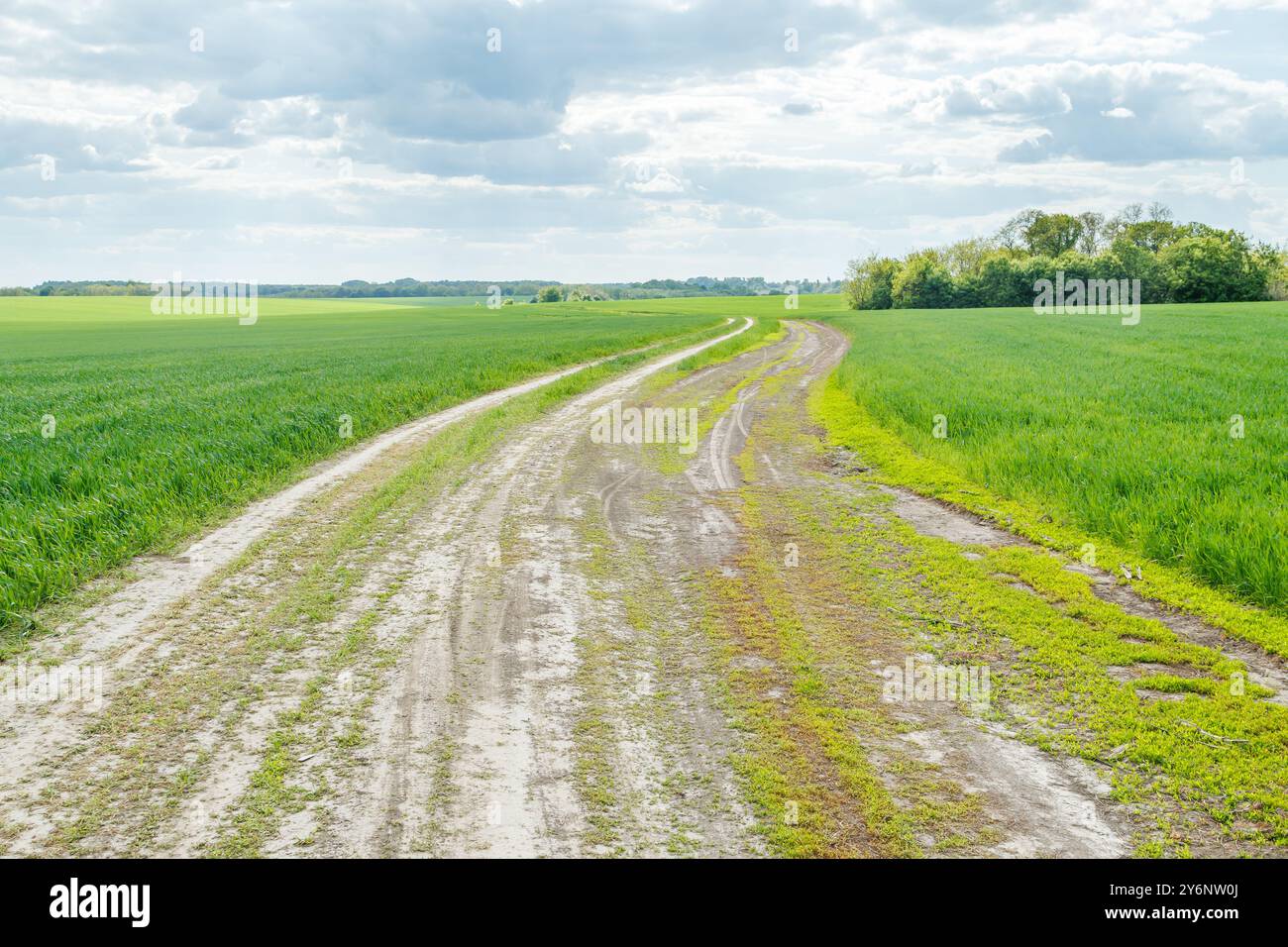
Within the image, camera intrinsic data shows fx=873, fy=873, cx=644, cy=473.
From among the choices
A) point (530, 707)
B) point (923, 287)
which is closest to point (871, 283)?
point (923, 287)

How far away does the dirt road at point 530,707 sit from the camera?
14.2ft

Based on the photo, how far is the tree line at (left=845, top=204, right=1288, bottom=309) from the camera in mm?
97188

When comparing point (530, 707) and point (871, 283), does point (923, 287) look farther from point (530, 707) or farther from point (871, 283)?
point (530, 707)

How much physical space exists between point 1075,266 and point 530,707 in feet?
372

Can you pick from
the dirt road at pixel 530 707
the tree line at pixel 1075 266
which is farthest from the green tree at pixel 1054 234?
the dirt road at pixel 530 707

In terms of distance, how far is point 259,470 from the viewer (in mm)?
12961

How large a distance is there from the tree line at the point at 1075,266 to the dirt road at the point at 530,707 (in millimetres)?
106100

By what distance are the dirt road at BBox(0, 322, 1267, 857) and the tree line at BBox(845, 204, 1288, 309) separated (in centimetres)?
10610

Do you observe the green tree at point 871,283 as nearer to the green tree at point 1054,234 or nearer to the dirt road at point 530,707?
the green tree at point 1054,234

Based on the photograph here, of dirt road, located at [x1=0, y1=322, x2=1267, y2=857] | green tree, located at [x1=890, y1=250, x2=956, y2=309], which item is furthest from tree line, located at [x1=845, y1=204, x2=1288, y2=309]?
dirt road, located at [x1=0, y1=322, x2=1267, y2=857]

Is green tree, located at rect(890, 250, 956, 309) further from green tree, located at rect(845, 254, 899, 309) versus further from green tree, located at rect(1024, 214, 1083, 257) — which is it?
green tree, located at rect(1024, 214, 1083, 257)

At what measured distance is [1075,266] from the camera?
103125mm

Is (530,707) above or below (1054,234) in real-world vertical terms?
below
